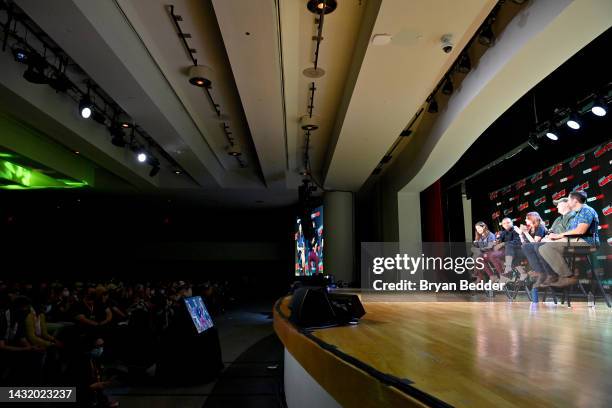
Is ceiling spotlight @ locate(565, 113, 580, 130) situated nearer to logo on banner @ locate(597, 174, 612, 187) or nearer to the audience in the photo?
logo on banner @ locate(597, 174, 612, 187)

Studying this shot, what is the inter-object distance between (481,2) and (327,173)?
20.4 feet

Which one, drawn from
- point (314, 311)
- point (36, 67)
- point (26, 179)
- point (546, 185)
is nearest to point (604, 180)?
point (546, 185)

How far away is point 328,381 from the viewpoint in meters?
1.63

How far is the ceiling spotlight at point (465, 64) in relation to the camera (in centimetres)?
514

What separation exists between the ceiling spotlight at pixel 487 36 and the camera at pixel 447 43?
450mm

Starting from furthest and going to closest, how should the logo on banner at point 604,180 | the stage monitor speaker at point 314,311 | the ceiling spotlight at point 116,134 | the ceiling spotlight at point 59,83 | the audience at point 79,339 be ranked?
the ceiling spotlight at point 116,134, the logo on banner at point 604,180, the ceiling spotlight at point 59,83, the audience at point 79,339, the stage monitor speaker at point 314,311

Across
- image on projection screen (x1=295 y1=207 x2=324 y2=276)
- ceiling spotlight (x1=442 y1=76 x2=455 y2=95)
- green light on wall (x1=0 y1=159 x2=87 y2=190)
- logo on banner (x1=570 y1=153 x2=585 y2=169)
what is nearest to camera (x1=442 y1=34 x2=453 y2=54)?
ceiling spotlight (x1=442 y1=76 x2=455 y2=95)

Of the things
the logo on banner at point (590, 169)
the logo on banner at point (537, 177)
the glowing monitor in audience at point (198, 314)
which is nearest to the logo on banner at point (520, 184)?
the logo on banner at point (537, 177)

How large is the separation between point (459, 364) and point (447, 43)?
11.6ft

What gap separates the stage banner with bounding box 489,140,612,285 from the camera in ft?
21.7

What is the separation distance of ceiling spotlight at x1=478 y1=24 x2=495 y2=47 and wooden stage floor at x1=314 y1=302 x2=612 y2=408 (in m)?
3.04

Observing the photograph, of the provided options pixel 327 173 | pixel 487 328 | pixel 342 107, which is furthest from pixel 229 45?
pixel 327 173

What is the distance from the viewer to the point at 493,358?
6.59ft

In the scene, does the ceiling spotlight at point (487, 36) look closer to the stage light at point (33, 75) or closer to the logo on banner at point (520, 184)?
the logo on banner at point (520, 184)
